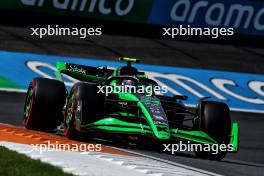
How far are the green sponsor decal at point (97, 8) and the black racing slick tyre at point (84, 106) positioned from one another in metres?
12.4

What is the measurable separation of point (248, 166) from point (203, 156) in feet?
3.79

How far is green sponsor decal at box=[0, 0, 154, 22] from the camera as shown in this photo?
979 inches

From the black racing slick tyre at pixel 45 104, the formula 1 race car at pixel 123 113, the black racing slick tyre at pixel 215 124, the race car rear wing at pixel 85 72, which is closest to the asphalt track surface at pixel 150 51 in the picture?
the race car rear wing at pixel 85 72

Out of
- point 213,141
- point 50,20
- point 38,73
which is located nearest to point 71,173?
point 213,141

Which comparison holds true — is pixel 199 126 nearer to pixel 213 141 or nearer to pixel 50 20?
pixel 213 141

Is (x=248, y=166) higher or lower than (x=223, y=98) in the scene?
lower

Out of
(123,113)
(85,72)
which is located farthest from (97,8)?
(123,113)

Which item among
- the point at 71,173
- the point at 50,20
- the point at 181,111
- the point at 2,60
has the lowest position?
the point at 71,173

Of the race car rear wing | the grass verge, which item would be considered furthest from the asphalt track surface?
the grass verge

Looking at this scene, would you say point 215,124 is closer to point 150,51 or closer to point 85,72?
point 85,72

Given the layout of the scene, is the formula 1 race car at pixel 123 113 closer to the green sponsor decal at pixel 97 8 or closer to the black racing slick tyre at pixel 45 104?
the black racing slick tyre at pixel 45 104

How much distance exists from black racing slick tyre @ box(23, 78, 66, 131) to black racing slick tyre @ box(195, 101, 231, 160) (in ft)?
7.00

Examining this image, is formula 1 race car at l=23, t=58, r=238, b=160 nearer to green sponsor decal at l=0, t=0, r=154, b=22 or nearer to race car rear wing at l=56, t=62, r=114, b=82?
race car rear wing at l=56, t=62, r=114, b=82

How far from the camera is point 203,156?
13102 mm
